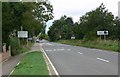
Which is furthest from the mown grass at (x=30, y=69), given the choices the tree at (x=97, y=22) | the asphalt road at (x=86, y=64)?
the tree at (x=97, y=22)

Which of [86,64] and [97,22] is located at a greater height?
[97,22]

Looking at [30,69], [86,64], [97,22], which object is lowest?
[86,64]

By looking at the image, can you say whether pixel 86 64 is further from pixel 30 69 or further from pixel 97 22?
pixel 97 22

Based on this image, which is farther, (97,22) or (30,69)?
(97,22)

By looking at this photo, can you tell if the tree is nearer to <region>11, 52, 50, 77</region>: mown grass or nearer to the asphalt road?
the asphalt road

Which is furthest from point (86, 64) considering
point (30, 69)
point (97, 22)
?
point (97, 22)

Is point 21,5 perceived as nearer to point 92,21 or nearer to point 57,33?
point 92,21

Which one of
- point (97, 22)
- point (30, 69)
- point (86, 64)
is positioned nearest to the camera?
point (30, 69)

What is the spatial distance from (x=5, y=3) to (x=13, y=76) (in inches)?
687

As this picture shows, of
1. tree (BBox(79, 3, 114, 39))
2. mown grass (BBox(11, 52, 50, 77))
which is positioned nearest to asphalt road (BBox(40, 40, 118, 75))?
mown grass (BBox(11, 52, 50, 77))

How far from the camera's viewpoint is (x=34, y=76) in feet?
49.6

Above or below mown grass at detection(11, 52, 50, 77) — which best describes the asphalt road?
below

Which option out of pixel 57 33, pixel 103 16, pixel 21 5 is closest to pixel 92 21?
pixel 103 16

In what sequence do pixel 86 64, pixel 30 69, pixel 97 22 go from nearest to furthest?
pixel 30 69 → pixel 86 64 → pixel 97 22
